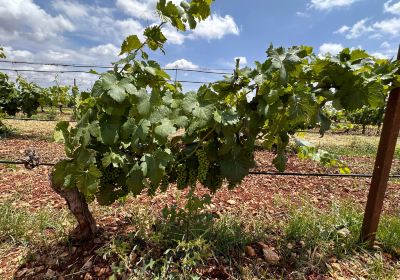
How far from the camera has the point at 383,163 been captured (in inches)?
96.7

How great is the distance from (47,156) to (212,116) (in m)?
4.78

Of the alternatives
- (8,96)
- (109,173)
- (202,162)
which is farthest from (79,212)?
(8,96)

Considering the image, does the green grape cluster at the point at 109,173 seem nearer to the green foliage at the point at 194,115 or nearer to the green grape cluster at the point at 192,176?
the green foliage at the point at 194,115

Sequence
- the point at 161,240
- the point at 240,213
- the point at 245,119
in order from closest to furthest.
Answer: the point at 245,119 → the point at 161,240 → the point at 240,213

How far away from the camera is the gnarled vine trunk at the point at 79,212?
7.49ft

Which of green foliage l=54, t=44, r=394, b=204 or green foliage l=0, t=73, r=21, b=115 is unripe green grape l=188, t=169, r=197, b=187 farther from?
green foliage l=0, t=73, r=21, b=115

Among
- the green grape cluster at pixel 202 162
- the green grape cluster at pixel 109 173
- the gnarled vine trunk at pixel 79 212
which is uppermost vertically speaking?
the green grape cluster at pixel 202 162

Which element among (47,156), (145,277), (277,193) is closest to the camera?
(145,277)

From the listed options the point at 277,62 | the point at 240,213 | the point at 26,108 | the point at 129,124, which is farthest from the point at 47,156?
the point at 26,108

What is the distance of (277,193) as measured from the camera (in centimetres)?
398

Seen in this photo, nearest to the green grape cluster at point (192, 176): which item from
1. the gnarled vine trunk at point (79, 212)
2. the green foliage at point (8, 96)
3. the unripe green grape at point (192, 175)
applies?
the unripe green grape at point (192, 175)

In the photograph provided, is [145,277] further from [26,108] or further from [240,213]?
[26,108]

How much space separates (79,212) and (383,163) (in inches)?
91.2

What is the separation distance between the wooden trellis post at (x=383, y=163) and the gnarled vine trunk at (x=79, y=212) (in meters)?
2.16
